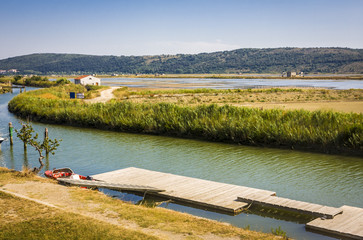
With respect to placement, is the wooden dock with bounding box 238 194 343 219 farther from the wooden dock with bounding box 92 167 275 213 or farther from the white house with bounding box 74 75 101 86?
the white house with bounding box 74 75 101 86

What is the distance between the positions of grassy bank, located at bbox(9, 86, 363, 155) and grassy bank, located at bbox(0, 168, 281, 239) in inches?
538

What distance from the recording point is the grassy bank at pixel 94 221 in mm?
9070

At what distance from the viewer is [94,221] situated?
980 centimetres

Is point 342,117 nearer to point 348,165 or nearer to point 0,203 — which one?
point 348,165

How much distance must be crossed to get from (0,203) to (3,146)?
48.1 feet

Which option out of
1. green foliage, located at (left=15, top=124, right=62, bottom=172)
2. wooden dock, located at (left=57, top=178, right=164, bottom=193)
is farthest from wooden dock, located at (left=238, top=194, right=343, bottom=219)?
green foliage, located at (left=15, top=124, right=62, bottom=172)

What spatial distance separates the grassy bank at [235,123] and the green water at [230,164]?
3.01ft

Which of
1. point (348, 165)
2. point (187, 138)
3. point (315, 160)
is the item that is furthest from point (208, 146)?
point (348, 165)

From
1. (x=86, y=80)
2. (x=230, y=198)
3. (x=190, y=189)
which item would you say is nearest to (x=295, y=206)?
(x=230, y=198)

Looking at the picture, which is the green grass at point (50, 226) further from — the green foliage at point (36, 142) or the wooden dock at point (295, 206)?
the green foliage at point (36, 142)

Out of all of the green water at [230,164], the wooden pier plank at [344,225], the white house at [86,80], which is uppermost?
the white house at [86,80]

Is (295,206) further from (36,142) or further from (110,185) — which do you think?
(36,142)

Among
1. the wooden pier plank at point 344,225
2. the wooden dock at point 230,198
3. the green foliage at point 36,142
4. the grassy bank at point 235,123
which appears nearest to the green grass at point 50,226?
the wooden dock at point 230,198

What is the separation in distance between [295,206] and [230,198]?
203cm
